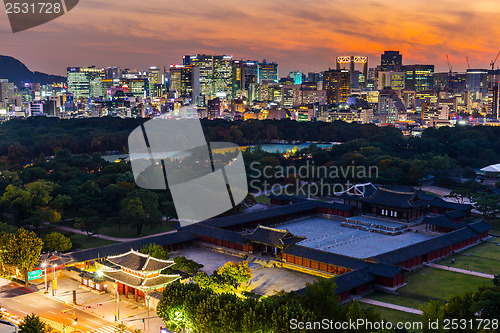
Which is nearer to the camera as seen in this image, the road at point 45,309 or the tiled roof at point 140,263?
the road at point 45,309

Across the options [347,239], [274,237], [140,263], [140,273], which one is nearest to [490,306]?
[274,237]

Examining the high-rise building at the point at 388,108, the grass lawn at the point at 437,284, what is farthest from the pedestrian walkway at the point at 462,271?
the high-rise building at the point at 388,108

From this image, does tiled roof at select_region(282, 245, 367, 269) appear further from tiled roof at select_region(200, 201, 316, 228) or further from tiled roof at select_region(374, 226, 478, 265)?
tiled roof at select_region(200, 201, 316, 228)

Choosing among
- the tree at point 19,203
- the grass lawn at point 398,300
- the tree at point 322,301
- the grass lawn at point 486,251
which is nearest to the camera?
the tree at point 322,301

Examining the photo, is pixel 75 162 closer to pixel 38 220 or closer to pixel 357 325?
pixel 38 220

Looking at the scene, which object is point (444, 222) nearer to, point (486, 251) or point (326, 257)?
point (486, 251)

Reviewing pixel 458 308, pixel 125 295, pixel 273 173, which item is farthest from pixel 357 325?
pixel 273 173

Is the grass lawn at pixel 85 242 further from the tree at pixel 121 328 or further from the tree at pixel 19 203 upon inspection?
the tree at pixel 121 328
